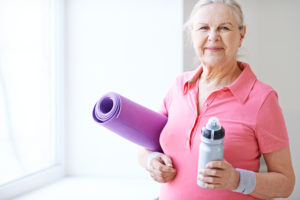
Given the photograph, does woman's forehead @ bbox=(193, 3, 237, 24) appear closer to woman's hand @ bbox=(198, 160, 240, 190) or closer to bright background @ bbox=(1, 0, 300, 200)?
woman's hand @ bbox=(198, 160, 240, 190)

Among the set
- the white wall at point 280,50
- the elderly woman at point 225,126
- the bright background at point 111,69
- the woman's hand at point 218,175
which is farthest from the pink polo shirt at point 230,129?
the bright background at point 111,69

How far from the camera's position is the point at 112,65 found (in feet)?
5.75

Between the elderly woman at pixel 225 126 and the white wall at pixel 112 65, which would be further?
the white wall at pixel 112 65

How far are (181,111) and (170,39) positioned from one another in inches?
32.4

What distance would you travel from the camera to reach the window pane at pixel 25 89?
1.36m

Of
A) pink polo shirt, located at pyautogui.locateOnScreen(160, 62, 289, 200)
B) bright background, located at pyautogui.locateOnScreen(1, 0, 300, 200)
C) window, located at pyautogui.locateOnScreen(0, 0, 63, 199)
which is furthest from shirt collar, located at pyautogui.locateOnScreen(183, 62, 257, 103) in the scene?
window, located at pyautogui.locateOnScreen(0, 0, 63, 199)

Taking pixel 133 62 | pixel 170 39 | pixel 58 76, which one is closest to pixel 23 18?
pixel 58 76

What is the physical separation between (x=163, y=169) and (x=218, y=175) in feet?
0.79

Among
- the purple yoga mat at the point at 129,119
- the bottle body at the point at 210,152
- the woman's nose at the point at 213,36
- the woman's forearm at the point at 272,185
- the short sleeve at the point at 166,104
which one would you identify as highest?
the woman's nose at the point at 213,36

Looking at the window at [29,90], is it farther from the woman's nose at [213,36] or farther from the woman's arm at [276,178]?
the woman's arm at [276,178]

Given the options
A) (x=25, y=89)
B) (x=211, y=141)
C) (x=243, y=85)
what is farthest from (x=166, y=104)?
(x=25, y=89)

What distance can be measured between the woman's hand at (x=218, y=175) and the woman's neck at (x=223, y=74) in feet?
1.07

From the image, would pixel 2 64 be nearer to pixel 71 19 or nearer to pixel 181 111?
pixel 71 19

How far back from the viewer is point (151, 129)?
1026mm
